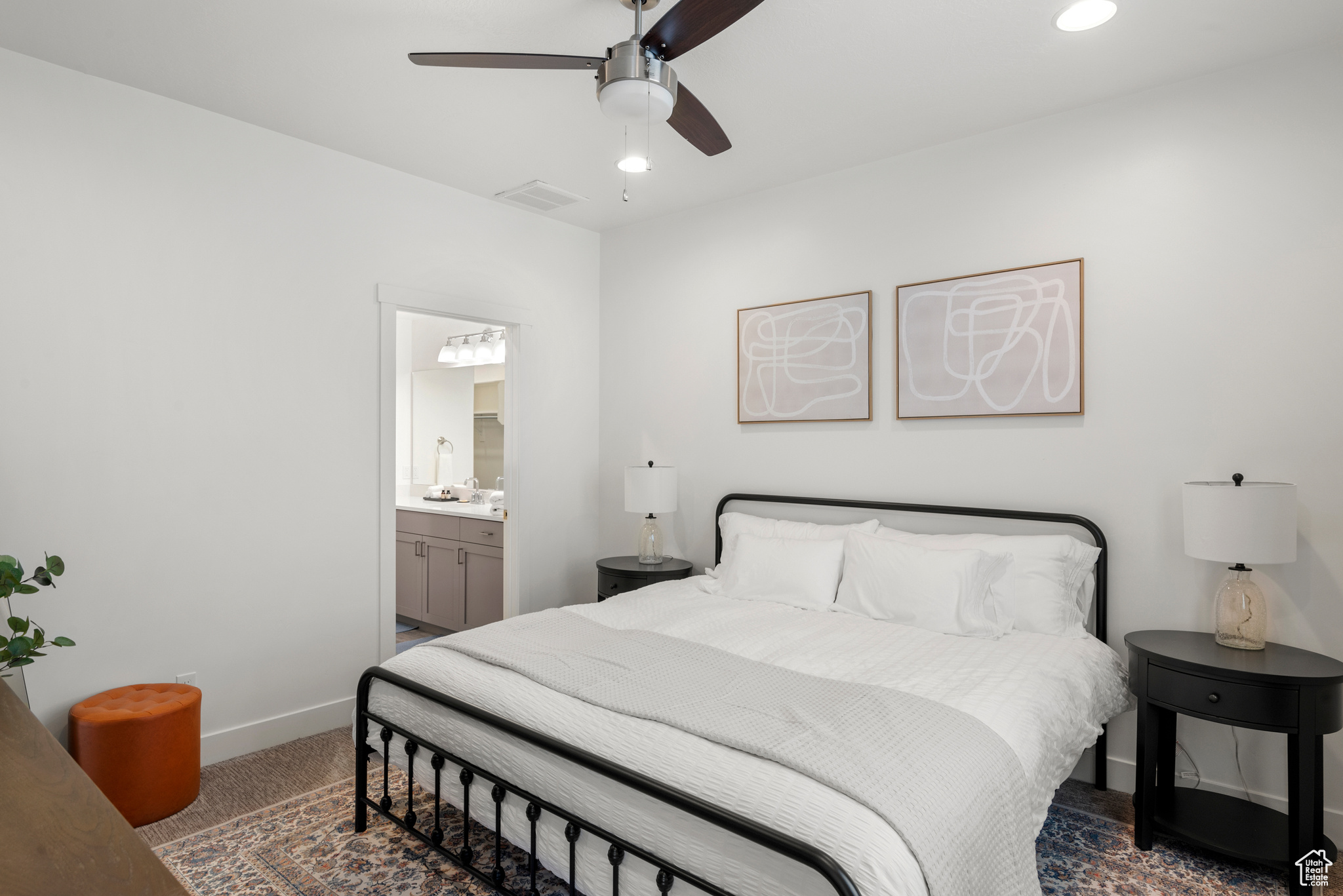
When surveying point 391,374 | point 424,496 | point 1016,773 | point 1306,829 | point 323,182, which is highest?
point 323,182

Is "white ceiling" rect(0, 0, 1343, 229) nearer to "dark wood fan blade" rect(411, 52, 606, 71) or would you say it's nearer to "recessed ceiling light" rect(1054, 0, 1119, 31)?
"recessed ceiling light" rect(1054, 0, 1119, 31)

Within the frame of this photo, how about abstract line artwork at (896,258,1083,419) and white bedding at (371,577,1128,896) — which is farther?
abstract line artwork at (896,258,1083,419)

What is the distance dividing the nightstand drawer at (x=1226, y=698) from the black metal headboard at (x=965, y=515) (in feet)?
1.56

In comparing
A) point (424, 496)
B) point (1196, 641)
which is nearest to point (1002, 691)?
point (1196, 641)

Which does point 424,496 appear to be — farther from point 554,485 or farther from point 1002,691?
point 1002,691

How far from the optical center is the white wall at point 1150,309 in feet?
8.30

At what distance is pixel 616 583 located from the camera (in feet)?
13.1

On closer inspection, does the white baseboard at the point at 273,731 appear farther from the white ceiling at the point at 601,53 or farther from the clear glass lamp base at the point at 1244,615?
the clear glass lamp base at the point at 1244,615

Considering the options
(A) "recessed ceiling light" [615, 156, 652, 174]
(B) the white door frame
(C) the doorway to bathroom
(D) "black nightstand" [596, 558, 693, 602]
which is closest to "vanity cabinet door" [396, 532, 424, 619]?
(C) the doorway to bathroom

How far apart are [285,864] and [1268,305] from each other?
384cm

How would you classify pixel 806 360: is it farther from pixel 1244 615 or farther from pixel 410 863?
pixel 410 863

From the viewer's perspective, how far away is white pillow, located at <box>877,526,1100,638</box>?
281 centimetres

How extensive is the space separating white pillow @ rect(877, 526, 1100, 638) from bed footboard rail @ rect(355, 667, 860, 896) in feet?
5.76

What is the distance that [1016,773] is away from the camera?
177cm
